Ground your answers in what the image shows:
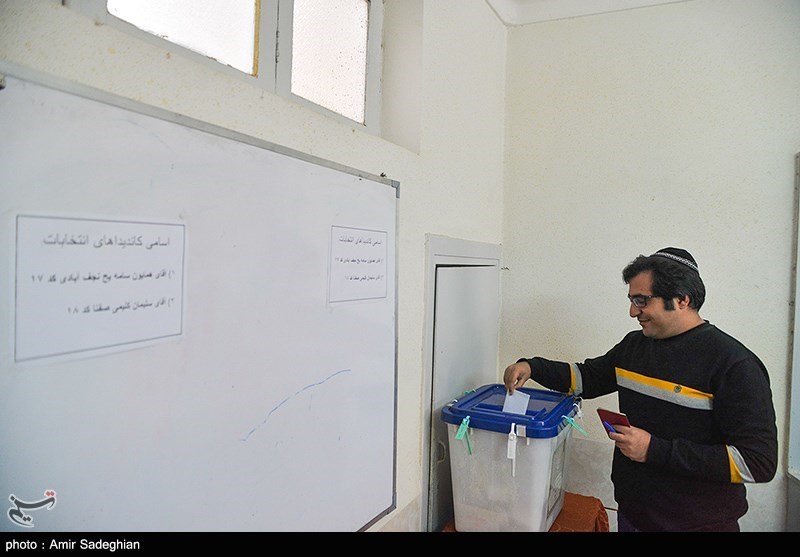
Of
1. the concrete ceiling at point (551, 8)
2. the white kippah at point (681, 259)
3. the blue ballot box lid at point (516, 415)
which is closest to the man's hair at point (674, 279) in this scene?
the white kippah at point (681, 259)

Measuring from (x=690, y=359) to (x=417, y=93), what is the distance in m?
1.15

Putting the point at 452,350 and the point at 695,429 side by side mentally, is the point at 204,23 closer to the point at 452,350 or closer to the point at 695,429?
the point at 452,350

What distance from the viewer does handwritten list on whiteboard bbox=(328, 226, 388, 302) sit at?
1.28m

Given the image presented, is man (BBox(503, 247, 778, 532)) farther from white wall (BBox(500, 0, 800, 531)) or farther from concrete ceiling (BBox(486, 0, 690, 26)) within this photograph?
concrete ceiling (BBox(486, 0, 690, 26))

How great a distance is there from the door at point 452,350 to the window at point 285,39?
0.63 m

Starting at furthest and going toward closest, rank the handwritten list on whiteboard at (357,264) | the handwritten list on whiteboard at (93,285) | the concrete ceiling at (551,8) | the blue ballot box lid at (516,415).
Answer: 1. the concrete ceiling at (551,8)
2. the blue ballot box lid at (516,415)
3. the handwritten list on whiteboard at (357,264)
4. the handwritten list on whiteboard at (93,285)

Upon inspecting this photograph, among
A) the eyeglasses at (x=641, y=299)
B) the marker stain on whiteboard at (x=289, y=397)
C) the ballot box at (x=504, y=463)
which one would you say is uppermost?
the eyeglasses at (x=641, y=299)

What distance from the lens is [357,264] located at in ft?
4.43

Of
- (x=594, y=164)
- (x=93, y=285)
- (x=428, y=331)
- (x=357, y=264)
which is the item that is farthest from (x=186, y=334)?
(x=594, y=164)

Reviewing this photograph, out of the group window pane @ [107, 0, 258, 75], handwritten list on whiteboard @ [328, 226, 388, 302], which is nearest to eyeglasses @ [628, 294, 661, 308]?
handwritten list on whiteboard @ [328, 226, 388, 302]

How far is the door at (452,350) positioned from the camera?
5.98 ft

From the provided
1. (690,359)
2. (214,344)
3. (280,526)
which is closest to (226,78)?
(214,344)

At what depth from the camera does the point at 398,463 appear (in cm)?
162

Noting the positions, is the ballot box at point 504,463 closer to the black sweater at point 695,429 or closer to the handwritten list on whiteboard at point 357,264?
the black sweater at point 695,429
